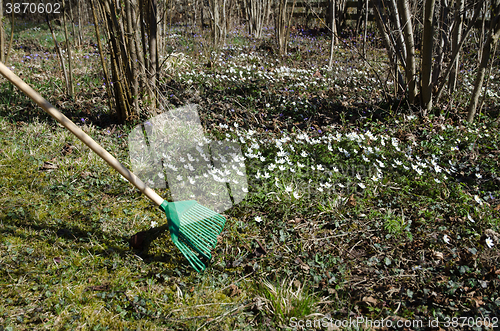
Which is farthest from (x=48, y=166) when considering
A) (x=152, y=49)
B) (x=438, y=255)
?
(x=438, y=255)

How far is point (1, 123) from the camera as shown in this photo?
3.71 m

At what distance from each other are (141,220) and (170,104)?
2.04 meters

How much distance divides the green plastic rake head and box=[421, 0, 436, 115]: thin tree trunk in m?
3.61

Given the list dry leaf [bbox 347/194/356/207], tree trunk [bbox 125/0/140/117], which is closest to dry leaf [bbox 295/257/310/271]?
dry leaf [bbox 347/194/356/207]

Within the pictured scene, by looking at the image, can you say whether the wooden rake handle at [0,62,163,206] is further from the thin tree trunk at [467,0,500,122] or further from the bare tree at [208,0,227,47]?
the bare tree at [208,0,227,47]

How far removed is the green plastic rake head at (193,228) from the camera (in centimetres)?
224

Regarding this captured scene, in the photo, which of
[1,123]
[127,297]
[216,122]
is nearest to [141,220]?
[127,297]

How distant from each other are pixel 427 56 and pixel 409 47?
28 cm

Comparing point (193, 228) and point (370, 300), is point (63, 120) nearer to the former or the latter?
point (193, 228)

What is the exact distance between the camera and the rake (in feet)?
6.92

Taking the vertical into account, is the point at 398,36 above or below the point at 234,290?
above

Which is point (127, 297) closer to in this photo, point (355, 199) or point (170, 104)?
point (355, 199)

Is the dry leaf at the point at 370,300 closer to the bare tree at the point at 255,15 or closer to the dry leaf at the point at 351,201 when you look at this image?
the dry leaf at the point at 351,201

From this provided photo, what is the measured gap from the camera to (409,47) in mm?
4441
